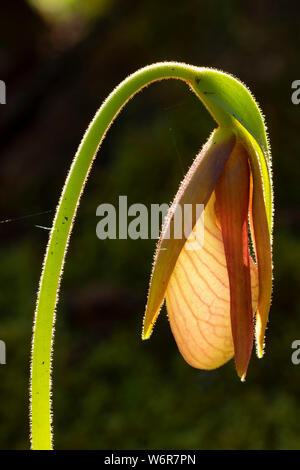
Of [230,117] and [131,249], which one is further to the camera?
[131,249]

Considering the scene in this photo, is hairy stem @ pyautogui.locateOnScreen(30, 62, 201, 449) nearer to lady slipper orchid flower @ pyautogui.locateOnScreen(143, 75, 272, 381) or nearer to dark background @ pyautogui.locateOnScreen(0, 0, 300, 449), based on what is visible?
lady slipper orchid flower @ pyautogui.locateOnScreen(143, 75, 272, 381)

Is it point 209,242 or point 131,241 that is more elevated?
point 131,241

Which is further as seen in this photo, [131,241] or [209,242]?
[131,241]

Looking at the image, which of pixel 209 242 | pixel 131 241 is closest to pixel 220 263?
pixel 209 242

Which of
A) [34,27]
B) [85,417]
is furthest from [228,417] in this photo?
[34,27]

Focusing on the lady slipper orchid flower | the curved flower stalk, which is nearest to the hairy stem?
the curved flower stalk

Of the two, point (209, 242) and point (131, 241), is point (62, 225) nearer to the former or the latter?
point (209, 242)
